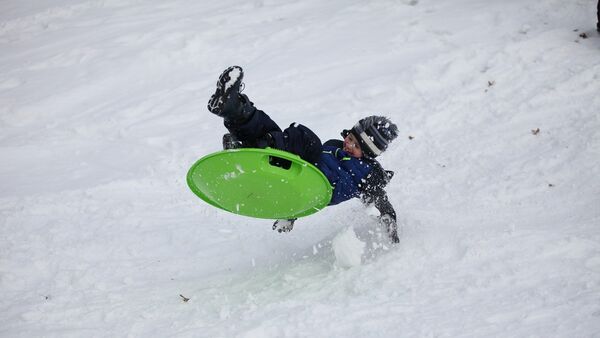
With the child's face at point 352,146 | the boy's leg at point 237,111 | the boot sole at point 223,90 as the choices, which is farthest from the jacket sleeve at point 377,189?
the boot sole at point 223,90

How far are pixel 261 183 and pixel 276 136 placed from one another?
32 centimetres

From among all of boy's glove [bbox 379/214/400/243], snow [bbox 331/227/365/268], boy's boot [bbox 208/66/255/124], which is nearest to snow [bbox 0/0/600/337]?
snow [bbox 331/227/365/268]

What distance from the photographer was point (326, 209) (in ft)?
16.3

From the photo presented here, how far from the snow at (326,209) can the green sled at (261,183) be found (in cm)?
44

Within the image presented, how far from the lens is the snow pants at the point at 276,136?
3.48 metres

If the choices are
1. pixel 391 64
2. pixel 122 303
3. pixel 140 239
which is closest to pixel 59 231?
pixel 140 239

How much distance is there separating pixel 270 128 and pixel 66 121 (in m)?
4.21

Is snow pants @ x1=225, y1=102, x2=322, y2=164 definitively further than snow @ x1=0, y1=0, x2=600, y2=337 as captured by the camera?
Yes

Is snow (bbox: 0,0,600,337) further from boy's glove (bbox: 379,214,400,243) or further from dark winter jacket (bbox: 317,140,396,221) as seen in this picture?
dark winter jacket (bbox: 317,140,396,221)

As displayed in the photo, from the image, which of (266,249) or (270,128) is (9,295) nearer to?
(266,249)

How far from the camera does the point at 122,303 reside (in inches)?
149

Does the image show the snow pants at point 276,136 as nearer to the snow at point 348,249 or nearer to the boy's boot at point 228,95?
the boy's boot at point 228,95

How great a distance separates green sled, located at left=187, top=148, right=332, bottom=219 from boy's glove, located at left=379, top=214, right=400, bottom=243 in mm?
518

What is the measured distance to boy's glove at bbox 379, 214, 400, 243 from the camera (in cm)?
386
